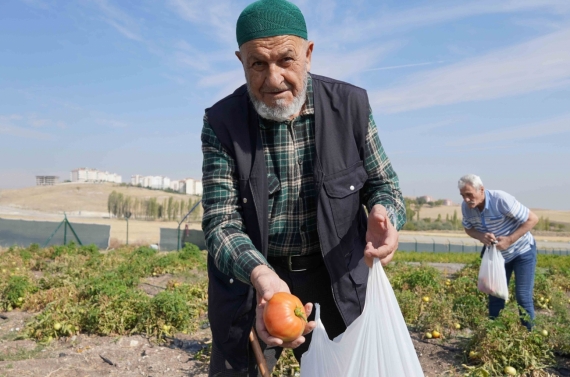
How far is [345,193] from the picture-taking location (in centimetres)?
226

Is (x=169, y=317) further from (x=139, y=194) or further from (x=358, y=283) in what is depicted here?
(x=139, y=194)

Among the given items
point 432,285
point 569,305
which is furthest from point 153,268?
point 569,305

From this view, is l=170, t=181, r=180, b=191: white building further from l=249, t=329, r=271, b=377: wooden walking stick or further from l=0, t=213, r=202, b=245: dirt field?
l=249, t=329, r=271, b=377: wooden walking stick

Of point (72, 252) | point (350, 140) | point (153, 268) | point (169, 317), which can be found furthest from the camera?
point (72, 252)

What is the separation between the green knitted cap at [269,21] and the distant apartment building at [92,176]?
14994cm

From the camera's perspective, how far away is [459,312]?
6.02 m

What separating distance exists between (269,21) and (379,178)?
87cm

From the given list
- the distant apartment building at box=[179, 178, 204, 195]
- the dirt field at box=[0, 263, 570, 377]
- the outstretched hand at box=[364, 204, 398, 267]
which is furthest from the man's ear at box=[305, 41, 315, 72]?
the distant apartment building at box=[179, 178, 204, 195]

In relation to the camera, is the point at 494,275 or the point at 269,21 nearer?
the point at 269,21

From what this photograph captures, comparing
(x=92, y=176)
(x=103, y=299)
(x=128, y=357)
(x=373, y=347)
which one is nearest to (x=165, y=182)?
(x=92, y=176)

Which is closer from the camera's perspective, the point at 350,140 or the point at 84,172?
the point at 350,140

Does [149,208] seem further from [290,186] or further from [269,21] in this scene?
[269,21]

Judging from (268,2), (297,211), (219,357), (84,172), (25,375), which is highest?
(84,172)

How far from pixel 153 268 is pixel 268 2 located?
8398 millimetres
